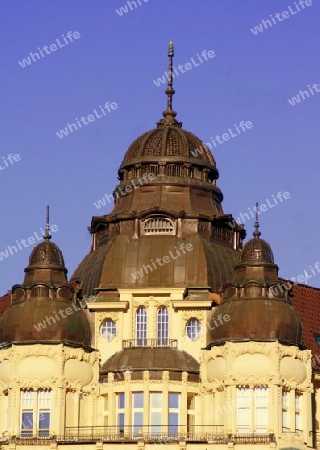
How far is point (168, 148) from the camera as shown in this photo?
153000 millimetres

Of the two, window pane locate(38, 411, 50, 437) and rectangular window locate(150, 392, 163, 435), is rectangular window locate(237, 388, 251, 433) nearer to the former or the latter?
rectangular window locate(150, 392, 163, 435)

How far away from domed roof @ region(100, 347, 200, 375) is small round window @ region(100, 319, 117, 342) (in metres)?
1.79

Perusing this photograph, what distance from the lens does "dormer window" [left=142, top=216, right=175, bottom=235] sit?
14850cm

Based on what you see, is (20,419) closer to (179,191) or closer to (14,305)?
(14,305)

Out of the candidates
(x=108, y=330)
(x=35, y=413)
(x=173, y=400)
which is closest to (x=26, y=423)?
(x=35, y=413)

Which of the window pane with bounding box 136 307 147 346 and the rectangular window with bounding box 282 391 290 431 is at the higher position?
the window pane with bounding box 136 307 147 346

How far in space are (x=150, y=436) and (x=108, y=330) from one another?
10073 millimetres

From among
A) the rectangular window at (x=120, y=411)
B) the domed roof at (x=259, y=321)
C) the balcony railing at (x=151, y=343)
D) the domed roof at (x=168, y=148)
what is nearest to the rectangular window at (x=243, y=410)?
the domed roof at (x=259, y=321)

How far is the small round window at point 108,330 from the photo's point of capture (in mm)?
145875

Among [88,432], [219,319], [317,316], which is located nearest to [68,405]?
[88,432]

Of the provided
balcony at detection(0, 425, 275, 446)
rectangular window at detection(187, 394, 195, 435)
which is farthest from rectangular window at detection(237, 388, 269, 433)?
rectangular window at detection(187, 394, 195, 435)

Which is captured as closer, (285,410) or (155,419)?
(285,410)

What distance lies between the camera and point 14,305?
14450 centimetres

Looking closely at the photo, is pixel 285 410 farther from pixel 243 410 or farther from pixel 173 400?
pixel 173 400
